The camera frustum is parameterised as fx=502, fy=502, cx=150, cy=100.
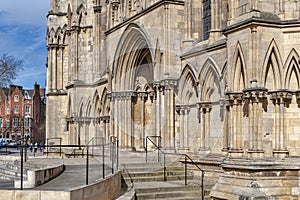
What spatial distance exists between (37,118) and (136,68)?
70991 millimetres

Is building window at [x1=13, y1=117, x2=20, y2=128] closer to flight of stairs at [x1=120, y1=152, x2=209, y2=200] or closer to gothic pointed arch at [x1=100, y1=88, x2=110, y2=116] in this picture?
gothic pointed arch at [x1=100, y1=88, x2=110, y2=116]

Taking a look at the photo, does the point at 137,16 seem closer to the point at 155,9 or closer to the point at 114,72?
the point at 155,9

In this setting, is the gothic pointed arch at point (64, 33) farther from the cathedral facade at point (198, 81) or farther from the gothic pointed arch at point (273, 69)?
the gothic pointed arch at point (273, 69)

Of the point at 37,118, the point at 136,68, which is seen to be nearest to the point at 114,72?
the point at 136,68

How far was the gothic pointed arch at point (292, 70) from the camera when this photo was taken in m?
14.2

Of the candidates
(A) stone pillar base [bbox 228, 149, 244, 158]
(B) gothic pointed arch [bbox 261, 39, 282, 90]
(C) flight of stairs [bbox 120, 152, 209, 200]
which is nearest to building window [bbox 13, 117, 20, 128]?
(C) flight of stairs [bbox 120, 152, 209, 200]

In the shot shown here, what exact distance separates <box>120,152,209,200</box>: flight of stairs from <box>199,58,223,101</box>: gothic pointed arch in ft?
8.72

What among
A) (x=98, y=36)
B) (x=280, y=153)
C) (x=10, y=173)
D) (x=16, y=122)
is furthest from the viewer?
(x=16, y=122)

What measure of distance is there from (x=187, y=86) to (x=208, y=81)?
1.58 meters

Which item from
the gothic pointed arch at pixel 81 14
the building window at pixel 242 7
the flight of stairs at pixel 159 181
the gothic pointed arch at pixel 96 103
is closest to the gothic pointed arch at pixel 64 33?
the gothic pointed arch at pixel 81 14

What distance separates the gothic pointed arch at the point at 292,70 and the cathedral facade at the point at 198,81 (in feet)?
0.09

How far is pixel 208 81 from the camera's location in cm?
1812

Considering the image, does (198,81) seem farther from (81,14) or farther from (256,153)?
(81,14)

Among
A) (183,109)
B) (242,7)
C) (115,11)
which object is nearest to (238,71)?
(242,7)
